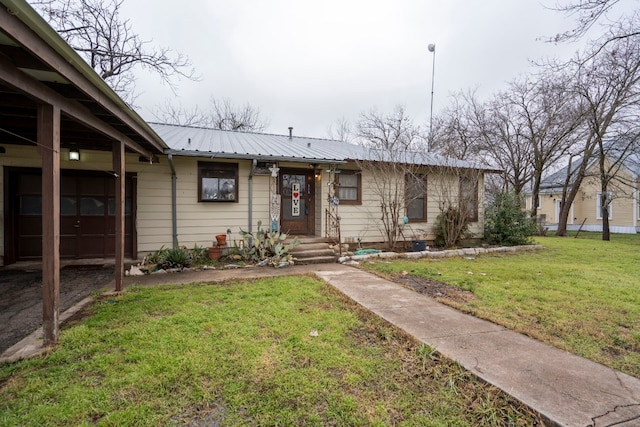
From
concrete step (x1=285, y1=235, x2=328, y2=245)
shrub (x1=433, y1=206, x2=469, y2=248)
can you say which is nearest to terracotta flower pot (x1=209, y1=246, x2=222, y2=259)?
concrete step (x1=285, y1=235, x2=328, y2=245)

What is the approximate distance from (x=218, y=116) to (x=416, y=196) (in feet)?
52.4

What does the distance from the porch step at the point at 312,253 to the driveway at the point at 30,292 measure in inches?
147

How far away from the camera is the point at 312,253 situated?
7223mm

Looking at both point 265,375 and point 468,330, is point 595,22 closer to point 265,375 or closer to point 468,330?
point 468,330

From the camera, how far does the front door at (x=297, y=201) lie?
26.9ft

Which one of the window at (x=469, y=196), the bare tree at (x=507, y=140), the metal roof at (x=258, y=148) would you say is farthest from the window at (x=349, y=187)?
the bare tree at (x=507, y=140)

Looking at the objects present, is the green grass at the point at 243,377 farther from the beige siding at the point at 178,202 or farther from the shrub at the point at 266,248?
the beige siding at the point at 178,202

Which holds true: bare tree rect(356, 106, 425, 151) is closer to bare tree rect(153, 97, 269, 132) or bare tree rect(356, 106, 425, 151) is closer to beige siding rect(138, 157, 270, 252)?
bare tree rect(153, 97, 269, 132)

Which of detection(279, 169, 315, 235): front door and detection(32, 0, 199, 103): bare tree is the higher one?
detection(32, 0, 199, 103): bare tree

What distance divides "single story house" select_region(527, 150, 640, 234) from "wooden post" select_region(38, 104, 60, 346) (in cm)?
1855

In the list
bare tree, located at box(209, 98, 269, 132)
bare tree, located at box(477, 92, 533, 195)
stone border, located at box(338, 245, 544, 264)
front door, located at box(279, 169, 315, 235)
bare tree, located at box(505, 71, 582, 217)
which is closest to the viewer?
stone border, located at box(338, 245, 544, 264)

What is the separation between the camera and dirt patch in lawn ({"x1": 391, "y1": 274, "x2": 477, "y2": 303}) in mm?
4348

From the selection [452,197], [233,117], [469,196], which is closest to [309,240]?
[452,197]

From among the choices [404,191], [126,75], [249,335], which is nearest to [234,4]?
[126,75]
